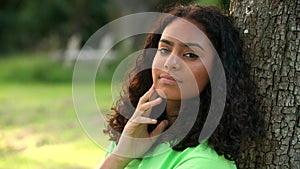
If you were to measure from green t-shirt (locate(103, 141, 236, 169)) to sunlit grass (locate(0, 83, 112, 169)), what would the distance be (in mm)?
4154

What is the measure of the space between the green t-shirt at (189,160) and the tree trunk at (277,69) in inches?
10.9

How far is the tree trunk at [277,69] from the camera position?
2.62 metres

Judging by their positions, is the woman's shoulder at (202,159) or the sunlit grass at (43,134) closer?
the woman's shoulder at (202,159)

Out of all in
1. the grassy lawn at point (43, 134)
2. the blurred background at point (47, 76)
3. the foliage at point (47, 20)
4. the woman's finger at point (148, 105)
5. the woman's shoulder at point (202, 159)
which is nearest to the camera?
the woman's shoulder at point (202, 159)

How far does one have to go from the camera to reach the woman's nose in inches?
97.1

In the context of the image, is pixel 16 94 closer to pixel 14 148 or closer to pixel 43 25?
pixel 14 148

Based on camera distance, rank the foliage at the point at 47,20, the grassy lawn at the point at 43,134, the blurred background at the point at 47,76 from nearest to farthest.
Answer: the grassy lawn at the point at 43,134 < the blurred background at the point at 47,76 < the foliage at the point at 47,20

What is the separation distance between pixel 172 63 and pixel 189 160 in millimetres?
340

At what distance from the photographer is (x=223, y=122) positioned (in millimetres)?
2447

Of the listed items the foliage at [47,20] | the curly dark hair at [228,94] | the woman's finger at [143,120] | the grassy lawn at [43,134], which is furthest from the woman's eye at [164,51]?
the foliage at [47,20]

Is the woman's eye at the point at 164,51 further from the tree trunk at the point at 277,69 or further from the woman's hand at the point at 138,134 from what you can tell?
the tree trunk at the point at 277,69

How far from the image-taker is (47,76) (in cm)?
1684

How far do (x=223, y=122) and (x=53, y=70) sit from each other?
1506 cm

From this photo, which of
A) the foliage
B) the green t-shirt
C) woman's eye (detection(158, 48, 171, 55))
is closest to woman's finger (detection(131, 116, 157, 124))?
the green t-shirt
